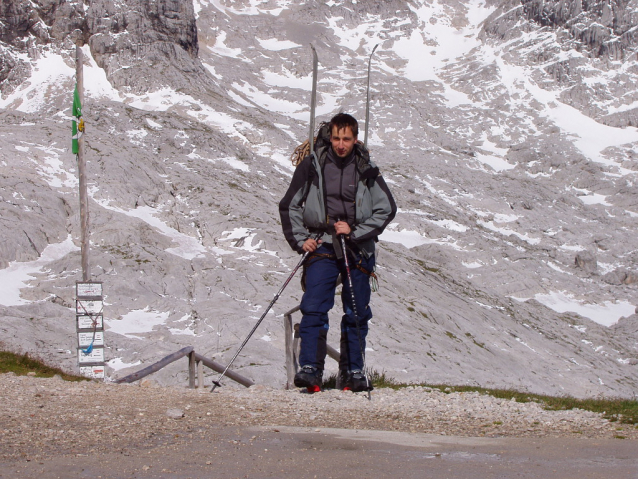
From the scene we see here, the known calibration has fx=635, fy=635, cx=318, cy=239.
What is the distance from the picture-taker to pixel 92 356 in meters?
13.9

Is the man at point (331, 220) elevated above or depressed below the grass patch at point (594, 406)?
above

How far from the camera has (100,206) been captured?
5378 centimetres

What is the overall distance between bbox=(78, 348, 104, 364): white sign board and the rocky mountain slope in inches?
526

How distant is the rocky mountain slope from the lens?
3981cm

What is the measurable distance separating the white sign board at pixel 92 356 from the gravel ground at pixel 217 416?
574 cm

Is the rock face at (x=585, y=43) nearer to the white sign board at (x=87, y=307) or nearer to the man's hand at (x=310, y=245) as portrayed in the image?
the white sign board at (x=87, y=307)

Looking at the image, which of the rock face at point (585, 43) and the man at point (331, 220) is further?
the rock face at point (585, 43)

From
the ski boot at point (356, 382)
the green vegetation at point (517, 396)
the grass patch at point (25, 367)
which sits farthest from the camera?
the grass patch at point (25, 367)

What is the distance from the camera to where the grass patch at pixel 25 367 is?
404 inches

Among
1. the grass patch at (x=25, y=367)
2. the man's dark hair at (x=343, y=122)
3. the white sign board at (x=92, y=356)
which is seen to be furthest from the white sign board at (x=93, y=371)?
the man's dark hair at (x=343, y=122)

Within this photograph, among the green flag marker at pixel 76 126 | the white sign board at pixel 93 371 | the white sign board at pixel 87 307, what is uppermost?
the green flag marker at pixel 76 126

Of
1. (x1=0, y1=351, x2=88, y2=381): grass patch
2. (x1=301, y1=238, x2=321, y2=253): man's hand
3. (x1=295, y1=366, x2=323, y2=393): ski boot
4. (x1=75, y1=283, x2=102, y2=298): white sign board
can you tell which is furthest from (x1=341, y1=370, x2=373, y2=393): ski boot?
(x1=75, y1=283, x2=102, y2=298): white sign board

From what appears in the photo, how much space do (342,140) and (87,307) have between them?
8524mm

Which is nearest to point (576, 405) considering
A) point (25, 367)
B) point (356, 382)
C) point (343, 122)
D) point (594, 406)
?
point (594, 406)
